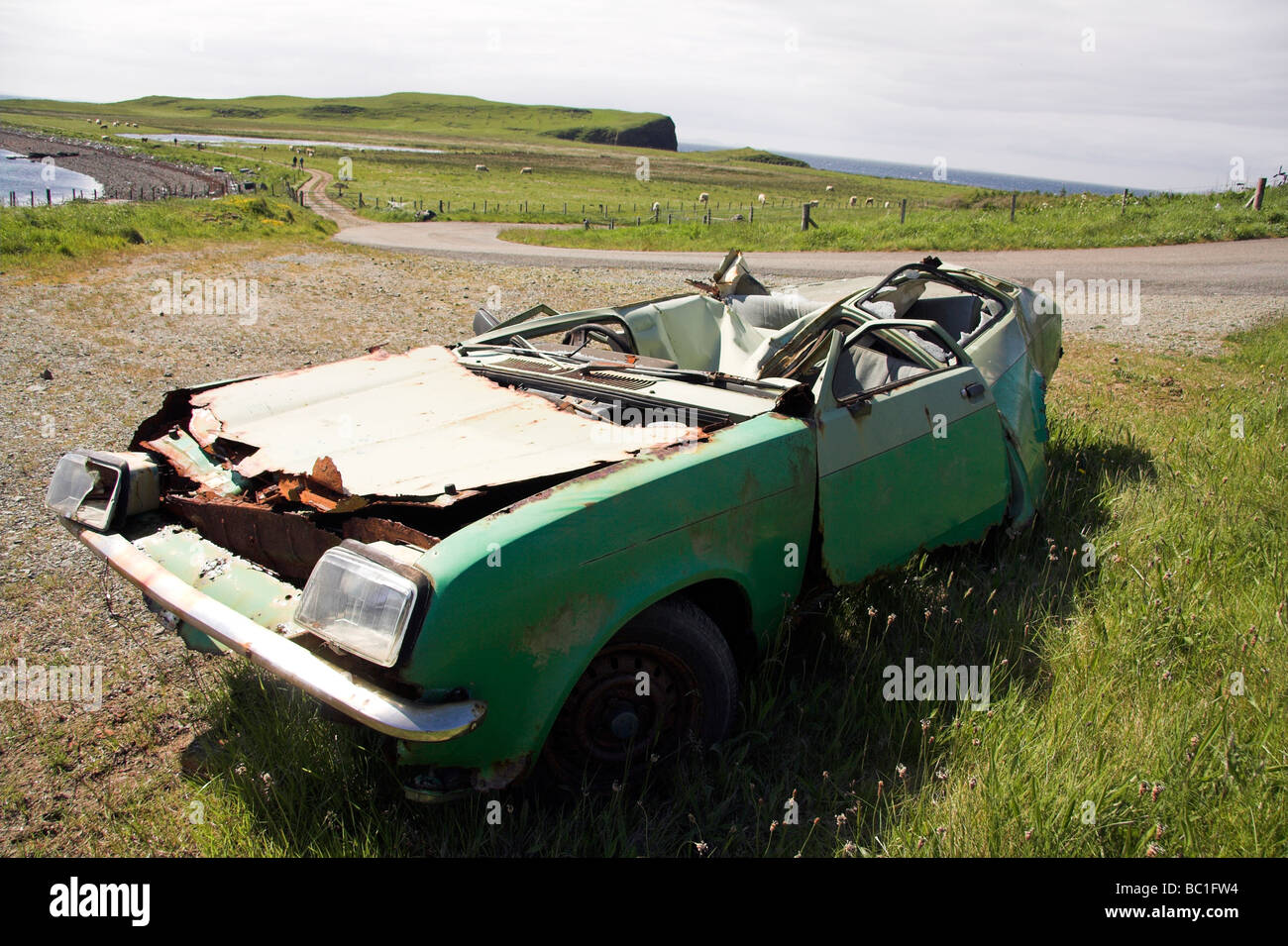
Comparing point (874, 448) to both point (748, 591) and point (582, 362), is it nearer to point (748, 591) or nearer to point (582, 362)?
point (748, 591)

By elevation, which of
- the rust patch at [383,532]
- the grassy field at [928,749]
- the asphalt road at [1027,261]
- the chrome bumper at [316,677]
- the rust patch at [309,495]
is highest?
the asphalt road at [1027,261]

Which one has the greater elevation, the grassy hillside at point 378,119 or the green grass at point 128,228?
the grassy hillside at point 378,119

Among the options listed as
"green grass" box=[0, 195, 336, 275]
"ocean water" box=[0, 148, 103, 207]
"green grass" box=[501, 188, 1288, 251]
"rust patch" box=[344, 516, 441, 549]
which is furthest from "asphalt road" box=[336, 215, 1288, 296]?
"ocean water" box=[0, 148, 103, 207]

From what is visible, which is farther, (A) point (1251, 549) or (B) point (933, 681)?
(A) point (1251, 549)

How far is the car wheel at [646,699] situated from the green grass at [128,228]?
14.2 metres

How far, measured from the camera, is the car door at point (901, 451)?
10.3 ft

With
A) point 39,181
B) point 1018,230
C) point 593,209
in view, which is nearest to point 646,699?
point 1018,230

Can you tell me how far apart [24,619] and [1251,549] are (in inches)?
229

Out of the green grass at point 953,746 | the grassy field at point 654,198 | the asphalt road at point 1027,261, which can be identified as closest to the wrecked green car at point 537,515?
the green grass at point 953,746

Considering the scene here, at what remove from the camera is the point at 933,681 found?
10.7 ft

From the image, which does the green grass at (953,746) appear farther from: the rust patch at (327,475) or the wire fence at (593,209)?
the wire fence at (593,209)

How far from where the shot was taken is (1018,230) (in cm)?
2042
